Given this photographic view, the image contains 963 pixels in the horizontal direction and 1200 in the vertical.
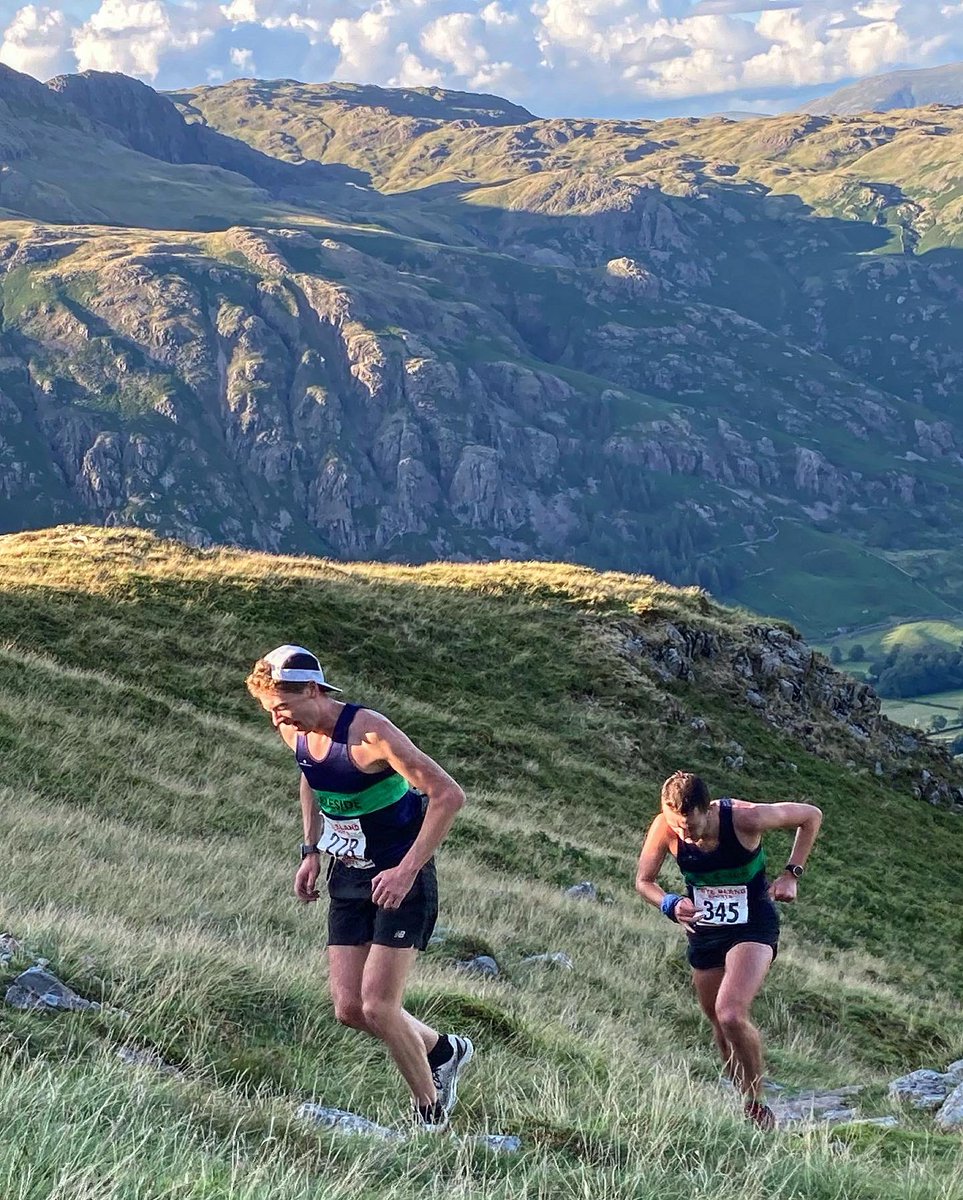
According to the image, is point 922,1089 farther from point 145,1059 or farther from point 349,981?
point 145,1059

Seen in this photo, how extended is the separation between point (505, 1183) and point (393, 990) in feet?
5.27

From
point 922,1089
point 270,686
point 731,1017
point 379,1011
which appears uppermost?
point 270,686

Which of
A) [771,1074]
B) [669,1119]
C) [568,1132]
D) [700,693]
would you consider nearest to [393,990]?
[568,1132]

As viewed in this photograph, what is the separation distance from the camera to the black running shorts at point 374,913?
717 cm

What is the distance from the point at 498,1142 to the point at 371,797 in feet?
6.85

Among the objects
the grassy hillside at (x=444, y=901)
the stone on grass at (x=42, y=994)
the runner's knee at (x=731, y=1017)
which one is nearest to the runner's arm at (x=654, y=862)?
the runner's knee at (x=731, y=1017)

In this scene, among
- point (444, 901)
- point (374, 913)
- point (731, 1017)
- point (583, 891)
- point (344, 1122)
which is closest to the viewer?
point (344, 1122)

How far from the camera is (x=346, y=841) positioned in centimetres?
752

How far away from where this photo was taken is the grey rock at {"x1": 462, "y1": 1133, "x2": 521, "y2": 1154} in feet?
21.0

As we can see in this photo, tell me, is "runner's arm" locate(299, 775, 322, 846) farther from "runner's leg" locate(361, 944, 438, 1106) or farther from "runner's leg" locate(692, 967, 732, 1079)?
"runner's leg" locate(692, 967, 732, 1079)

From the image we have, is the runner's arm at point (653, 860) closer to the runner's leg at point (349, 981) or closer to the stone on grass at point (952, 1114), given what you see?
the stone on grass at point (952, 1114)

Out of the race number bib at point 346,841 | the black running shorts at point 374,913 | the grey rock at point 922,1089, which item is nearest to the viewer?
the black running shorts at point 374,913

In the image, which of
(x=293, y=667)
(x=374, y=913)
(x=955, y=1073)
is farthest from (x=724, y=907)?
(x=955, y=1073)

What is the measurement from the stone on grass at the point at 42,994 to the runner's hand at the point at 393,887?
2376mm
